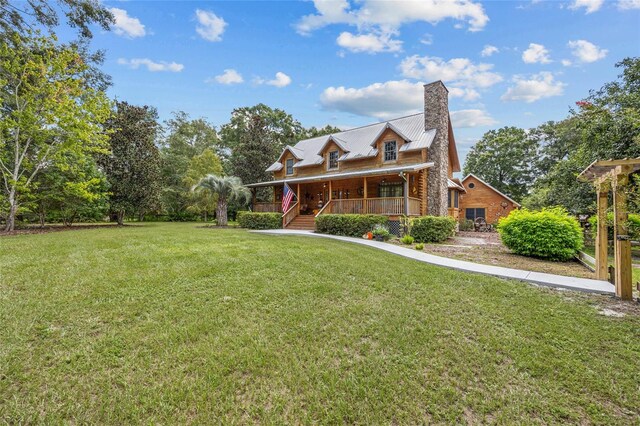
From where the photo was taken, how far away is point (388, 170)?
48.6 feet

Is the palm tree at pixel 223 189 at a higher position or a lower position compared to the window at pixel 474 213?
higher

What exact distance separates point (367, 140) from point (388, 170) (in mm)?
6475

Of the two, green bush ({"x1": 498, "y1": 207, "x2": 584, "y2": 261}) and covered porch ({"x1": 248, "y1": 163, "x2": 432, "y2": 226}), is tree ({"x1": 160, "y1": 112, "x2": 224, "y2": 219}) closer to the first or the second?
covered porch ({"x1": 248, "y1": 163, "x2": 432, "y2": 226})

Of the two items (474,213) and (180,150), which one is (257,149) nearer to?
(180,150)

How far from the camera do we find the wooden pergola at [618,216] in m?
4.95

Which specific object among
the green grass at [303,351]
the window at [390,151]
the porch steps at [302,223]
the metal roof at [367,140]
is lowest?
the green grass at [303,351]

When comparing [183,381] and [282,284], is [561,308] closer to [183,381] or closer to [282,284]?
[282,284]

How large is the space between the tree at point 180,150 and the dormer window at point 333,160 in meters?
17.1

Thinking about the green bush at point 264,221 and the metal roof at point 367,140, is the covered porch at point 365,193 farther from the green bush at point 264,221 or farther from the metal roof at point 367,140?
the metal roof at point 367,140

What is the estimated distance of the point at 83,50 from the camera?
18.9 metres

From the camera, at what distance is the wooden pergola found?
16.2 ft

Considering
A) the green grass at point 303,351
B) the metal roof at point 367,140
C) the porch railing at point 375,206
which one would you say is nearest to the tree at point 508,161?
the metal roof at point 367,140

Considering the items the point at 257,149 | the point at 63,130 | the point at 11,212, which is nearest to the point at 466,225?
the point at 257,149

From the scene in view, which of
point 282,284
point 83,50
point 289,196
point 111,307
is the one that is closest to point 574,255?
point 282,284
